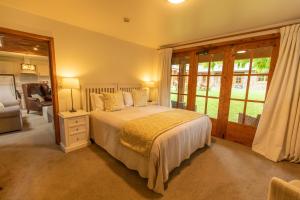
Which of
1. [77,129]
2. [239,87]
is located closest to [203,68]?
[239,87]

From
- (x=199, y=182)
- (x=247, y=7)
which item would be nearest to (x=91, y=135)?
(x=199, y=182)

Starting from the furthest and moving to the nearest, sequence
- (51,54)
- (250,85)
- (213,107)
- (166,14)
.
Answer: (213,107) < (250,85) < (51,54) < (166,14)

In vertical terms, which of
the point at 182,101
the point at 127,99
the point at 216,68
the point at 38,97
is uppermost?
the point at 216,68

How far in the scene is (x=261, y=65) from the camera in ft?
8.99

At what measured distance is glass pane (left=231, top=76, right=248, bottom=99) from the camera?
2932mm

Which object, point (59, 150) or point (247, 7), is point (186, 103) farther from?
point (59, 150)

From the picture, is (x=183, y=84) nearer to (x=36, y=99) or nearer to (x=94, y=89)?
(x=94, y=89)

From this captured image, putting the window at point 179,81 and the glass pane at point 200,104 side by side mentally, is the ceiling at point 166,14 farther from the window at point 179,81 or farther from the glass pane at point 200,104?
the glass pane at point 200,104

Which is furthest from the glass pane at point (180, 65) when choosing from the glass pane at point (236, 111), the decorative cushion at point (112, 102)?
the decorative cushion at point (112, 102)

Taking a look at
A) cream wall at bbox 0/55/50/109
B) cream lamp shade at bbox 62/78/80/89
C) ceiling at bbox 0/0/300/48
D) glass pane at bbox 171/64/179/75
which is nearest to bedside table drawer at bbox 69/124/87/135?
cream lamp shade at bbox 62/78/80/89

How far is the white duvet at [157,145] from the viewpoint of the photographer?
1592 mm

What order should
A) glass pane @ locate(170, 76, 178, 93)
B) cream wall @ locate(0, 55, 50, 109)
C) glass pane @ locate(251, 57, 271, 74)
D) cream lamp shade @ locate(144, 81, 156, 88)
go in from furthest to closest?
1. cream wall @ locate(0, 55, 50, 109)
2. cream lamp shade @ locate(144, 81, 156, 88)
3. glass pane @ locate(170, 76, 178, 93)
4. glass pane @ locate(251, 57, 271, 74)

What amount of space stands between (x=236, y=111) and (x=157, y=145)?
7.92 feet

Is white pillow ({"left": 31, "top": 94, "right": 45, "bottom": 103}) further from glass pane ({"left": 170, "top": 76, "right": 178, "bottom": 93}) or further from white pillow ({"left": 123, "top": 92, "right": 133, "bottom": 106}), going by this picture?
glass pane ({"left": 170, "top": 76, "right": 178, "bottom": 93})
